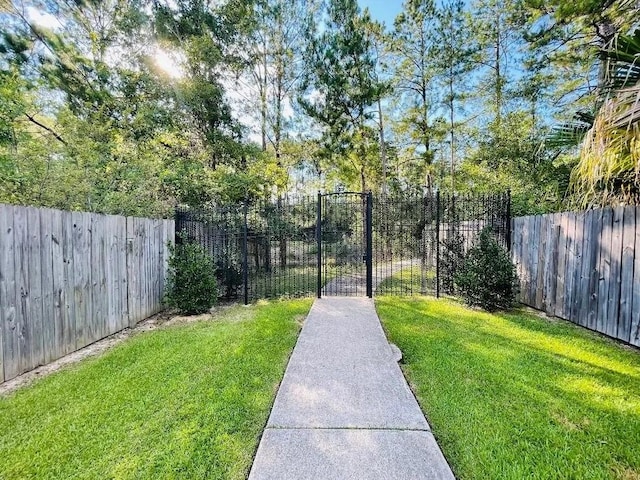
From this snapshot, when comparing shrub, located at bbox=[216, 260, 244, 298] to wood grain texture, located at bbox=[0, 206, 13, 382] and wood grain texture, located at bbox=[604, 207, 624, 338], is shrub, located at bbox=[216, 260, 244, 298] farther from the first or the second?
wood grain texture, located at bbox=[604, 207, 624, 338]

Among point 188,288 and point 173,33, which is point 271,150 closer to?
point 173,33

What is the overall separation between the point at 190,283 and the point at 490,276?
17.2 ft

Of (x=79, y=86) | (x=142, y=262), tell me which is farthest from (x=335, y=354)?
(x=79, y=86)

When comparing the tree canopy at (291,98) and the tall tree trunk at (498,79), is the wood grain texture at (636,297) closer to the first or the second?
the tree canopy at (291,98)

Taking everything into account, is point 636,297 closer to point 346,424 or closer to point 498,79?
point 346,424

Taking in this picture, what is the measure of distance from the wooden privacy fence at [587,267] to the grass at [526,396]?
1.03ft

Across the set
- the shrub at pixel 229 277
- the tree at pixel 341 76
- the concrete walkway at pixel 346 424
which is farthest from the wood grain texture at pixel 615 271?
the tree at pixel 341 76

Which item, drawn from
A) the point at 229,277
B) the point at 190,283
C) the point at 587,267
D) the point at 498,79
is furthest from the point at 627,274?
the point at 498,79

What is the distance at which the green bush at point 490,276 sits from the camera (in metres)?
5.50

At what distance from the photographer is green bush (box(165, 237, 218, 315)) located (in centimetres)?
556

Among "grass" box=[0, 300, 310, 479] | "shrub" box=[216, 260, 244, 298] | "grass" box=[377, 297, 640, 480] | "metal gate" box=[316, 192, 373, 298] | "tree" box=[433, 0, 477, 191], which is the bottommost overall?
"grass" box=[0, 300, 310, 479]

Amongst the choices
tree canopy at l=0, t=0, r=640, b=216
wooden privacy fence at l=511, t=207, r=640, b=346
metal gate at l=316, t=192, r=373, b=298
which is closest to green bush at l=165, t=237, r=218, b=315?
tree canopy at l=0, t=0, r=640, b=216

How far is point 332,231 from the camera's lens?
7.23m

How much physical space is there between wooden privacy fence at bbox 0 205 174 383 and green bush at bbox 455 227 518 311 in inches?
224
